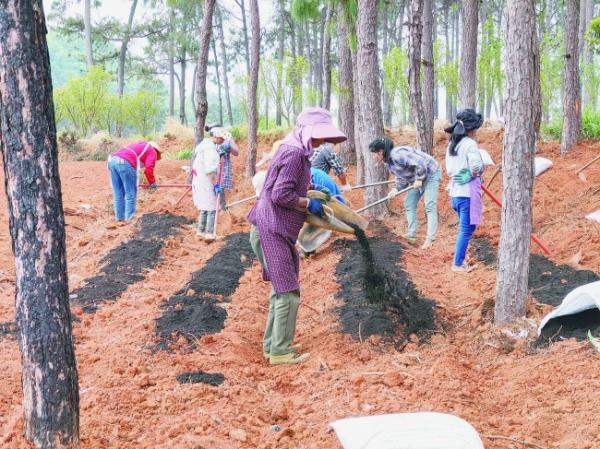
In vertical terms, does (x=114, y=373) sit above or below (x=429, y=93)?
below

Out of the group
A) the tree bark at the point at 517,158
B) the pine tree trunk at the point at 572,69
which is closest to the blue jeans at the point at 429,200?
the tree bark at the point at 517,158

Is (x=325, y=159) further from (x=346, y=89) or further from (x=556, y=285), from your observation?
(x=346, y=89)

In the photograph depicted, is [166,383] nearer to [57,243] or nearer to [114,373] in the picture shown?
[114,373]

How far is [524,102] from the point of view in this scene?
15.8ft

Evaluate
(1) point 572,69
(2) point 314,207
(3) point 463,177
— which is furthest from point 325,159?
(1) point 572,69

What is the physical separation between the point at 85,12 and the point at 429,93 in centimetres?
2064

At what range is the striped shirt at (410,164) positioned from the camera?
840 centimetres

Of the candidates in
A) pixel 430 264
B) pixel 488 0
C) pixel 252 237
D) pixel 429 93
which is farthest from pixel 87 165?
pixel 488 0

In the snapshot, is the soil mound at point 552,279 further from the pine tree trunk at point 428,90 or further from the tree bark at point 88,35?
the tree bark at point 88,35

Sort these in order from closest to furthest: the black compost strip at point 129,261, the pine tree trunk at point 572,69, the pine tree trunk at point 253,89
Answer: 1. the black compost strip at point 129,261
2. the pine tree trunk at point 572,69
3. the pine tree trunk at point 253,89

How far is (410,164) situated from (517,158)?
3.55 metres

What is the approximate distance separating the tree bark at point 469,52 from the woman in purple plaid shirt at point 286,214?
9.09 metres

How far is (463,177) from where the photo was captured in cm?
698

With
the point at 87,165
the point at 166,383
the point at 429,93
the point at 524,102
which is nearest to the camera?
the point at 166,383
